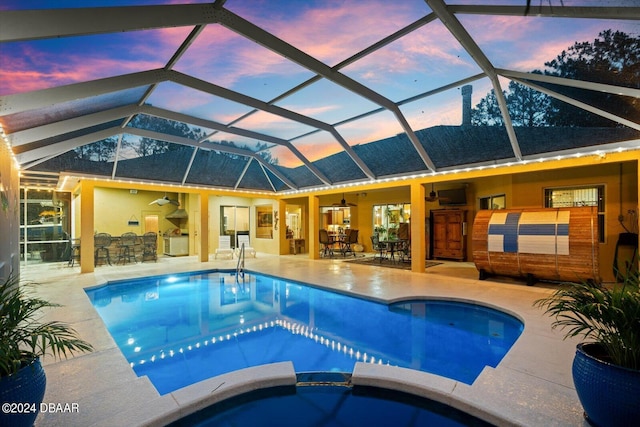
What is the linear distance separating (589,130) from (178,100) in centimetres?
764

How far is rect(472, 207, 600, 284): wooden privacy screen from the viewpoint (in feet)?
19.7

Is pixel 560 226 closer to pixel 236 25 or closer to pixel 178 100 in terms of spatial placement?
pixel 236 25

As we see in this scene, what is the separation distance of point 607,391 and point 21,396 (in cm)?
364

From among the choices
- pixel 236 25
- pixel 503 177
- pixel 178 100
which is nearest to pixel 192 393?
pixel 236 25

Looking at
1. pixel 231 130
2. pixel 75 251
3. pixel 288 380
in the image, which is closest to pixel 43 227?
pixel 75 251

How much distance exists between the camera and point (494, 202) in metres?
10.2

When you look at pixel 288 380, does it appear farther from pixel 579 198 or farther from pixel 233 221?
pixel 233 221

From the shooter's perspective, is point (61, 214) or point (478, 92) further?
point (61, 214)

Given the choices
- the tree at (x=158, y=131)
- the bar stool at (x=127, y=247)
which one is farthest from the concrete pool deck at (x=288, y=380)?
the bar stool at (x=127, y=247)

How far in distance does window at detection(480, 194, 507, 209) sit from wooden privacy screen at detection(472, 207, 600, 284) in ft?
8.54

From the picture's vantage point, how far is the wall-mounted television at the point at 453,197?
11.1m

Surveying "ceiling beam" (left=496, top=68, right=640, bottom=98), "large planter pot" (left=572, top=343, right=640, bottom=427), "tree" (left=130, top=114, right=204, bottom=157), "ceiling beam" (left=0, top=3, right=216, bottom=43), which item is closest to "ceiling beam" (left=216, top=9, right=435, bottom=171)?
"ceiling beam" (left=0, top=3, right=216, bottom=43)

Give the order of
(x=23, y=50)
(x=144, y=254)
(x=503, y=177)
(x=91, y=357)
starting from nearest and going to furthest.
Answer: (x=23, y=50)
(x=91, y=357)
(x=503, y=177)
(x=144, y=254)

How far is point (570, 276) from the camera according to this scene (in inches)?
246
